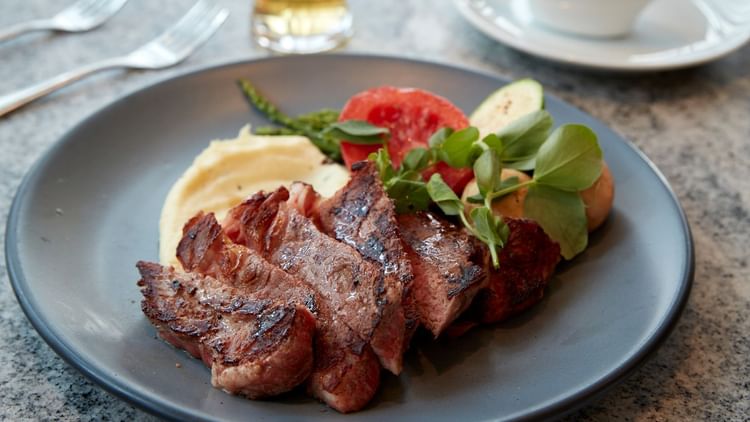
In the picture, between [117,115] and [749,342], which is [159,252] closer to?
[117,115]

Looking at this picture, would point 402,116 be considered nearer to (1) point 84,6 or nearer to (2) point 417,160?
(2) point 417,160

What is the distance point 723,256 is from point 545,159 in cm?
97

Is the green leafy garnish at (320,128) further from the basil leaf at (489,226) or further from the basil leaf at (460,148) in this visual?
the basil leaf at (489,226)

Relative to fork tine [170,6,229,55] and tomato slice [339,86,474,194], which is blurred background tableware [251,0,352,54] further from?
tomato slice [339,86,474,194]

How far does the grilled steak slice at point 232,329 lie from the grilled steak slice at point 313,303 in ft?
0.15

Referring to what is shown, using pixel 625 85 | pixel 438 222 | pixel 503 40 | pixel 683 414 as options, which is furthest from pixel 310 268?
pixel 625 85

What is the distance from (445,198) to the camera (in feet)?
8.30

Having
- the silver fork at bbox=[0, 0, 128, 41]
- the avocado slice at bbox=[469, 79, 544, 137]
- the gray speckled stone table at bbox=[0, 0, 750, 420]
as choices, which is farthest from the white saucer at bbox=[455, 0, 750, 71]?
the silver fork at bbox=[0, 0, 128, 41]

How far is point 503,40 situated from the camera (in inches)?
166

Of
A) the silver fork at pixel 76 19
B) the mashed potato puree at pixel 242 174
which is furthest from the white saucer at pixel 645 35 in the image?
the silver fork at pixel 76 19

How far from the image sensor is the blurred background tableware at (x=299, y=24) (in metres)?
4.16

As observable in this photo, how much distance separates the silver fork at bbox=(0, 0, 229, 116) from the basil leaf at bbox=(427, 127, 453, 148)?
6.19ft

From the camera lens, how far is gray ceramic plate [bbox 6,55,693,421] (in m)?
2.06

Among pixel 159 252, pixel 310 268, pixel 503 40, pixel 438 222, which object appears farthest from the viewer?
pixel 503 40
